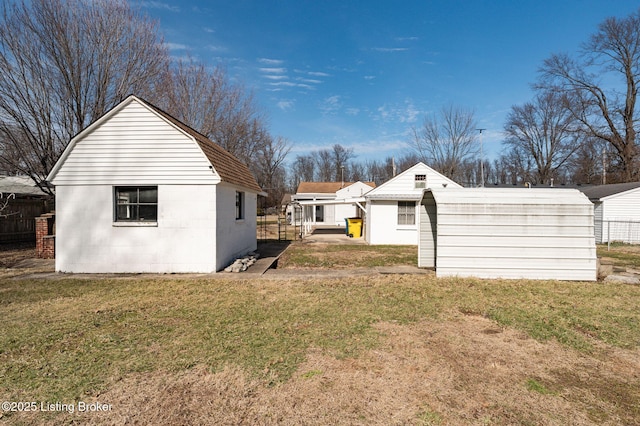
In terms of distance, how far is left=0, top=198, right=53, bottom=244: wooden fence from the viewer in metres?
15.4

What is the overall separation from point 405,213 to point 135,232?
547 inches

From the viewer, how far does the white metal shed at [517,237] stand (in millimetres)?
8391

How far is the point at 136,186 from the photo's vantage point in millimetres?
9125

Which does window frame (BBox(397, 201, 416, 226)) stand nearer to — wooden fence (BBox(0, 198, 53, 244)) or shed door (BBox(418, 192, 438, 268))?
shed door (BBox(418, 192, 438, 268))

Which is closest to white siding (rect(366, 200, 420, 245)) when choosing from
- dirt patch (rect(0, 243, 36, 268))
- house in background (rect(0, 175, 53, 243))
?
dirt patch (rect(0, 243, 36, 268))

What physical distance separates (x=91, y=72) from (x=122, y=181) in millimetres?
9724

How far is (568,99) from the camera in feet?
101

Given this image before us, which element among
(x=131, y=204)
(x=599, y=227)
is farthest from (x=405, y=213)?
(x=131, y=204)

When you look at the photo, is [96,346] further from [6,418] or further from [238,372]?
[238,372]

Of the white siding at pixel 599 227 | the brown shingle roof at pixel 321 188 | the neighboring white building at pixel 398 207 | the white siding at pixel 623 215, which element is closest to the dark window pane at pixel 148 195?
the neighboring white building at pixel 398 207

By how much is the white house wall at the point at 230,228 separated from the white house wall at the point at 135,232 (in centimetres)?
42

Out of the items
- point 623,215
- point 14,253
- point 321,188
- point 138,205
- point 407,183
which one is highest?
point 321,188

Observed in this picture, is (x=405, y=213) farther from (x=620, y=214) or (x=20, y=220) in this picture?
(x=20, y=220)

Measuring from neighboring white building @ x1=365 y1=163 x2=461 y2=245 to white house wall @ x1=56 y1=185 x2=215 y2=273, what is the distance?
36.3 feet
